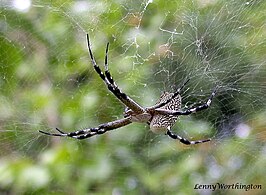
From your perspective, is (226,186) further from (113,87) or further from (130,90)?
(113,87)

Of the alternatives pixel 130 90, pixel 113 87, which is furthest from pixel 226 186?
pixel 113 87

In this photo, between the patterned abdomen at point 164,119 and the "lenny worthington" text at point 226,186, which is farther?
the "lenny worthington" text at point 226,186

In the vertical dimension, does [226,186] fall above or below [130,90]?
below

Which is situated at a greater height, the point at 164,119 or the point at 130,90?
the point at 130,90

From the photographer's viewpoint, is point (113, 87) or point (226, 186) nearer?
point (113, 87)

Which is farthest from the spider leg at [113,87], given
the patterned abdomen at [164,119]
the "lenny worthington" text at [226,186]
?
the "lenny worthington" text at [226,186]

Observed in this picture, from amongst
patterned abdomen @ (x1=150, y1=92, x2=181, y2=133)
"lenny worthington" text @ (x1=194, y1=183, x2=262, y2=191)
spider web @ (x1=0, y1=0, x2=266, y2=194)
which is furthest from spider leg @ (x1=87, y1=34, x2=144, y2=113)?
"lenny worthington" text @ (x1=194, y1=183, x2=262, y2=191)

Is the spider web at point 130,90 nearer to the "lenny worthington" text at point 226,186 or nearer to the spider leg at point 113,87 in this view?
the "lenny worthington" text at point 226,186

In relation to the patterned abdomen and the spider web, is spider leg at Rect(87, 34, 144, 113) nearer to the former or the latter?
the patterned abdomen

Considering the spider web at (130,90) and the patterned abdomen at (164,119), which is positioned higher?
the spider web at (130,90)

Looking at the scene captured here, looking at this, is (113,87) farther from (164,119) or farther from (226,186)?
(226,186)
